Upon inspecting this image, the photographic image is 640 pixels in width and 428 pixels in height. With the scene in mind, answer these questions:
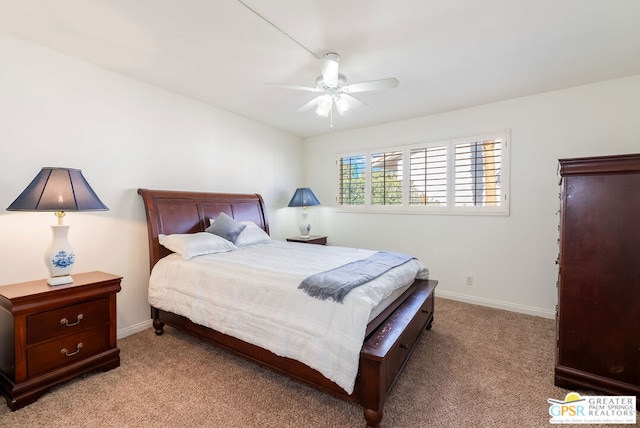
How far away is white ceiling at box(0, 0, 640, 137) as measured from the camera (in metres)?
1.87

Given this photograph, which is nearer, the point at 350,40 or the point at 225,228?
the point at 350,40

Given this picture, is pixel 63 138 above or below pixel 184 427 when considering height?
above

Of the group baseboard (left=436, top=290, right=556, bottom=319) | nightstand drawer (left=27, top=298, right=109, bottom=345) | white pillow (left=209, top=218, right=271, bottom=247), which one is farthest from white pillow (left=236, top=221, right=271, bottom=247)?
baseboard (left=436, top=290, right=556, bottom=319)

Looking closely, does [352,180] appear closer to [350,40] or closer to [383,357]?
[350,40]

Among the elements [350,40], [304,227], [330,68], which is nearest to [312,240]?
[304,227]

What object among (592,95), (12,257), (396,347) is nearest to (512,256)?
(592,95)

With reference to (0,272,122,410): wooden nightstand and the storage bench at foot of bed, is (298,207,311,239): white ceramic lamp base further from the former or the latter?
(0,272,122,410): wooden nightstand

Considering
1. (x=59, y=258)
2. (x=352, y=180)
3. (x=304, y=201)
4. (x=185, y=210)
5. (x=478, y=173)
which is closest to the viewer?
(x=59, y=258)

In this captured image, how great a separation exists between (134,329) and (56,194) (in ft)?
5.24

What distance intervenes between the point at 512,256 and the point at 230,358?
335 centimetres

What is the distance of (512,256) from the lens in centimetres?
346

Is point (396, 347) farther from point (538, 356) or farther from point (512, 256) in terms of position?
point (512, 256)

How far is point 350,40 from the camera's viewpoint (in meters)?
2.20

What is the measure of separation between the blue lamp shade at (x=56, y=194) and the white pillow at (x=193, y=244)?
766 mm
